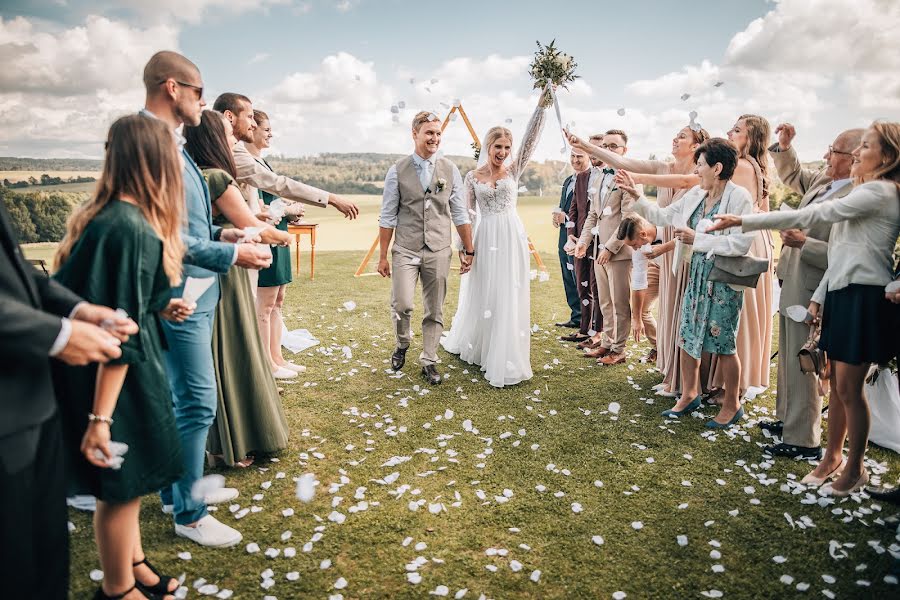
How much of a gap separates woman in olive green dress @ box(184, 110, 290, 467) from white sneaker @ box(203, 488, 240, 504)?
0.99 feet

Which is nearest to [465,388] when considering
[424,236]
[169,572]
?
[424,236]

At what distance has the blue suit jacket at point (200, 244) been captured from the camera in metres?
2.75

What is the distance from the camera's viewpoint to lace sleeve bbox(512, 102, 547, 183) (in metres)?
6.15

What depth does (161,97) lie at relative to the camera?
9.34ft

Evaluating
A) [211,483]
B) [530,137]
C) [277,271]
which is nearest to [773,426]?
[530,137]

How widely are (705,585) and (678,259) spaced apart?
3.16m

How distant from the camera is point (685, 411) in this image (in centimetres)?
517

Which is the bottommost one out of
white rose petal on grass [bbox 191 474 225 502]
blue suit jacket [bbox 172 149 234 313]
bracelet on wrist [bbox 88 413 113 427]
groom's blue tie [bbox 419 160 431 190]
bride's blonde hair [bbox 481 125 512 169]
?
white rose petal on grass [bbox 191 474 225 502]

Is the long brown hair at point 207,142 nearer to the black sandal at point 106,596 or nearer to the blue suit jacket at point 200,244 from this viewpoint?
the blue suit jacket at point 200,244

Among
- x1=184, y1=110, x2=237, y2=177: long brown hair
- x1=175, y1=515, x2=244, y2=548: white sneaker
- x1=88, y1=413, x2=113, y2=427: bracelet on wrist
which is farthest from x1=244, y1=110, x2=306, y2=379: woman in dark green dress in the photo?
x1=88, y1=413, x2=113, y2=427: bracelet on wrist

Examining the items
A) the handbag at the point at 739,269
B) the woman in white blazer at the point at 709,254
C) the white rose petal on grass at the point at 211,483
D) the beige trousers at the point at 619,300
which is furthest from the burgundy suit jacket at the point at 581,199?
the white rose petal on grass at the point at 211,483

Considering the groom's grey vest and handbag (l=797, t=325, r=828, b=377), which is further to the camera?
the groom's grey vest

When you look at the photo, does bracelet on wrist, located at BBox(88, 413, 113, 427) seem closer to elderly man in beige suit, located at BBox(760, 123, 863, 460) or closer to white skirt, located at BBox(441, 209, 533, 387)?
white skirt, located at BBox(441, 209, 533, 387)

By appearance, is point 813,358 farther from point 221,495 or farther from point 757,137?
point 221,495
